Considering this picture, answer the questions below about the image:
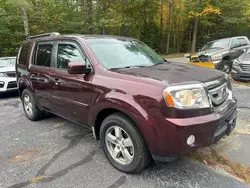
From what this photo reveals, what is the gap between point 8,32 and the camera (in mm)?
15758

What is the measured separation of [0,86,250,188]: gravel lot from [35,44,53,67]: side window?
134cm

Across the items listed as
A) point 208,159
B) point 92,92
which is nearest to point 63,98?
point 92,92

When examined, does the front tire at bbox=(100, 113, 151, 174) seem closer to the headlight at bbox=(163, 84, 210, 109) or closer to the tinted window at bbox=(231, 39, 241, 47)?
the headlight at bbox=(163, 84, 210, 109)

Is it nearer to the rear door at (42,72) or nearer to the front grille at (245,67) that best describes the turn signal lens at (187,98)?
the rear door at (42,72)

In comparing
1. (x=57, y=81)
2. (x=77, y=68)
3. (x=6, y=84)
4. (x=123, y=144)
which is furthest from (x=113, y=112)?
(x=6, y=84)

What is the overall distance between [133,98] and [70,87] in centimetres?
126

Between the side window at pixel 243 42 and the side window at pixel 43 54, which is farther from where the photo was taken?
the side window at pixel 243 42

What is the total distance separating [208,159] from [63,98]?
2.39m

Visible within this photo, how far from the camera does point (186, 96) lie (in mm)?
2256

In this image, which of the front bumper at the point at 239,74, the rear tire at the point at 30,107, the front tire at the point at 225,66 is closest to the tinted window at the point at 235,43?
the front tire at the point at 225,66

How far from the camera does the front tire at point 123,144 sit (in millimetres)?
2496

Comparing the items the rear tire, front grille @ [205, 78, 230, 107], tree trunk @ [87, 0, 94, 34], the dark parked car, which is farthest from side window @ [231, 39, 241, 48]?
tree trunk @ [87, 0, 94, 34]

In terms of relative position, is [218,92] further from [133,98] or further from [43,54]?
[43,54]

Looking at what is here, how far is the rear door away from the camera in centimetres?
385
